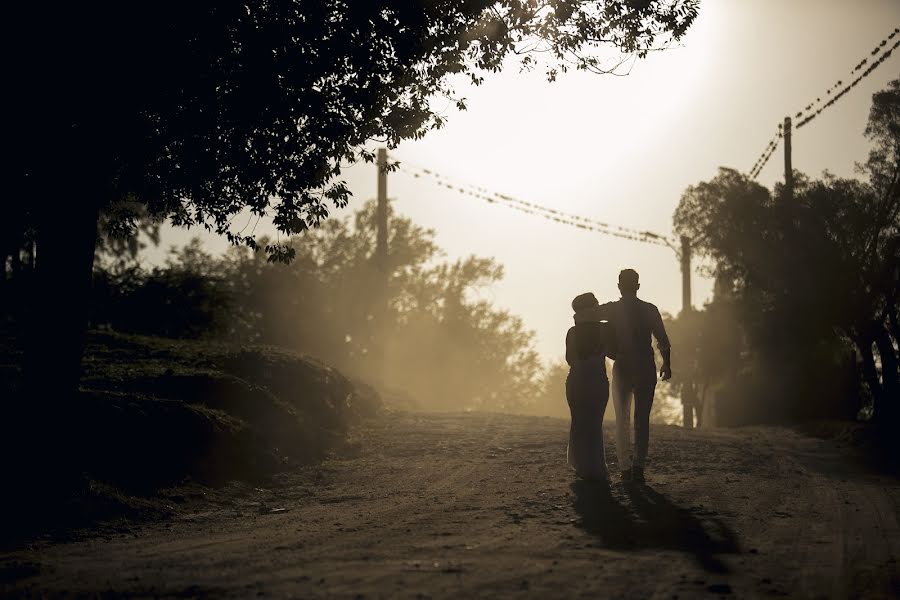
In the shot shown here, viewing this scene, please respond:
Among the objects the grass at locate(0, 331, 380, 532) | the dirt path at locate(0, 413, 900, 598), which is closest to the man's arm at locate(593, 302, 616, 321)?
the dirt path at locate(0, 413, 900, 598)

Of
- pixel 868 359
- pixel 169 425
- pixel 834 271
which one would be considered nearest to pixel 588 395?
pixel 169 425

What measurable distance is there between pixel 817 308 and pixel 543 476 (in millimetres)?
18616

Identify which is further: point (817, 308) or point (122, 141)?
point (817, 308)

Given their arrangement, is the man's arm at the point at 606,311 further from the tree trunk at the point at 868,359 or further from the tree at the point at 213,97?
the tree trunk at the point at 868,359

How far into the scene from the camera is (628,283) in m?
10.0

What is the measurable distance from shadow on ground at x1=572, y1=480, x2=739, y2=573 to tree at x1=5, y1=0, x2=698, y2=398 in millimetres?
5009

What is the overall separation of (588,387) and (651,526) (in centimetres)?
281

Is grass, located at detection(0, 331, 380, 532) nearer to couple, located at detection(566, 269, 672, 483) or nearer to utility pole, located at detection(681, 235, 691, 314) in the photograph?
couple, located at detection(566, 269, 672, 483)

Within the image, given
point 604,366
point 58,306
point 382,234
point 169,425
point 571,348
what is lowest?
A: point 169,425

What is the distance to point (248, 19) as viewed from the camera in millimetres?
9852

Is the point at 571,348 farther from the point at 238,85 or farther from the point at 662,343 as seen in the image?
the point at 238,85

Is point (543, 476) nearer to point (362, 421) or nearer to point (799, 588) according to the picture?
point (799, 588)

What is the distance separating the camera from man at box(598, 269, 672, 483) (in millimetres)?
9711

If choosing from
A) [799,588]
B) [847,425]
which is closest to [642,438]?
[799,588]
